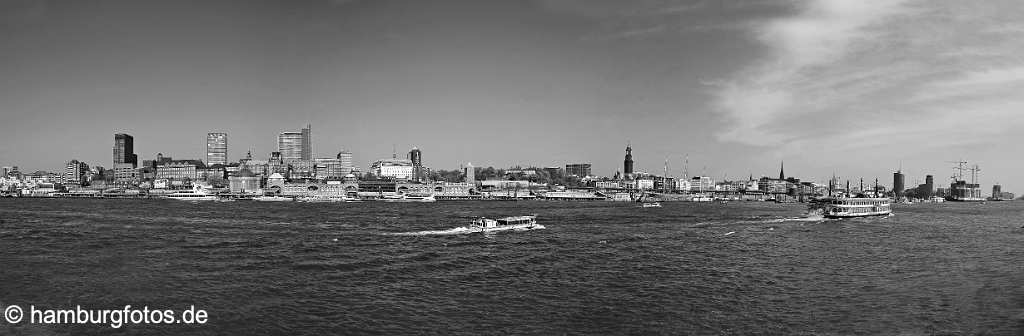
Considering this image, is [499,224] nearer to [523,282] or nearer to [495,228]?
[495,228]

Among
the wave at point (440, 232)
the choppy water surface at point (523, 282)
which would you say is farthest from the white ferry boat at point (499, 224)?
the choppy water surface at point (523, 282)

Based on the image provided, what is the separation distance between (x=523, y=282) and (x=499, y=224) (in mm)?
36314

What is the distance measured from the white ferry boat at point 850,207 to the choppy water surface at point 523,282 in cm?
3154

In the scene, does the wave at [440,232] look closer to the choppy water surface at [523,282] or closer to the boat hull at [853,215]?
the choppy water surface at [523,282]

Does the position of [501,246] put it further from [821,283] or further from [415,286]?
[821,283]

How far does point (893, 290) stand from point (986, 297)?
4.26m

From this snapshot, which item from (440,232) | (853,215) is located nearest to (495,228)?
(440,232)

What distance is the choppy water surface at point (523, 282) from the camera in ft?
90.9

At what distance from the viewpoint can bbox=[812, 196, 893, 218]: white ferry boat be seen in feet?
321

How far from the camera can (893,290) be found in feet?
117

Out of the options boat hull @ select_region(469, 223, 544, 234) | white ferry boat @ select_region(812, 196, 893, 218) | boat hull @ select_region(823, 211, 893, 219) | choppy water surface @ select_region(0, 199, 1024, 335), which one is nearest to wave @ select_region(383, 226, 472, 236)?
boat hull @ select_region(469, 223, 544, 234)

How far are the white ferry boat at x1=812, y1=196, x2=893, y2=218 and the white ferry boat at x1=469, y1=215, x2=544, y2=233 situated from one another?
51.3m

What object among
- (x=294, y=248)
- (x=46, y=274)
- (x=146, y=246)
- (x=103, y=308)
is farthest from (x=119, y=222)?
(x=103, y=308)

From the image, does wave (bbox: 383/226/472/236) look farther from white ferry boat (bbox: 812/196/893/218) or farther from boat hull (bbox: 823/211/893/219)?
white ferry boat (bbox: 812/196/893/218)
